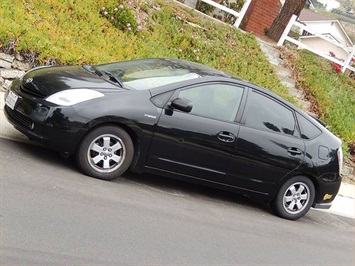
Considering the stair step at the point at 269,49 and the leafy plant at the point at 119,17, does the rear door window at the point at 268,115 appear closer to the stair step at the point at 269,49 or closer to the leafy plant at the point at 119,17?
the leafy plant at the point at 119,17

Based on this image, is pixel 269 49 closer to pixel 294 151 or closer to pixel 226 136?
pixel 294 151

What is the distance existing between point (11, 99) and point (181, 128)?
1.99 metres

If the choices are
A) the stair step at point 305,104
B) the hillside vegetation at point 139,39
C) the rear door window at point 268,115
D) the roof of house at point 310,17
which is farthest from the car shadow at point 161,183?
the roof of house at point 310,17

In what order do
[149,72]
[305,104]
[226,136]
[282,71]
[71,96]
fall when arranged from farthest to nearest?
1. [282,71]
2. [305,104]
3. [149,72]
4. [226,136]
5. [71,96]

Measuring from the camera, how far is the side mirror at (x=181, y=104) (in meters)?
7.95

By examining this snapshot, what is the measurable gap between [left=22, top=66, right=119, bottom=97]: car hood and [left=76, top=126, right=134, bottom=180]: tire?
0.56 meters

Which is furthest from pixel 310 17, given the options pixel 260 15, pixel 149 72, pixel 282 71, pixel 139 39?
pixel 149 72

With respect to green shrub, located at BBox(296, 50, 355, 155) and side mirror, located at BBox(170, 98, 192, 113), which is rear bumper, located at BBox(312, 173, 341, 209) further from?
green shrub, located at BBox(296, 50, 355, 155)

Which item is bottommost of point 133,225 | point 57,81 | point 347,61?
point 133,225

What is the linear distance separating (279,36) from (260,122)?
37.3ft

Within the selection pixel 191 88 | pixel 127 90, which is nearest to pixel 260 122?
pixel 191 88

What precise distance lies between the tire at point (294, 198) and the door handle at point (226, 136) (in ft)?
3.66

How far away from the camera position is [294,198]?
30.0 feet

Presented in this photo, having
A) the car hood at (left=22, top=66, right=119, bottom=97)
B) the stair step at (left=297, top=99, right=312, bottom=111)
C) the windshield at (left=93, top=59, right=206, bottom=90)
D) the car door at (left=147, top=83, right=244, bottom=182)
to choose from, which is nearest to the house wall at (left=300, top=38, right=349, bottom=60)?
the stair step at (left=297, top=99, right=312, bottom=111)
